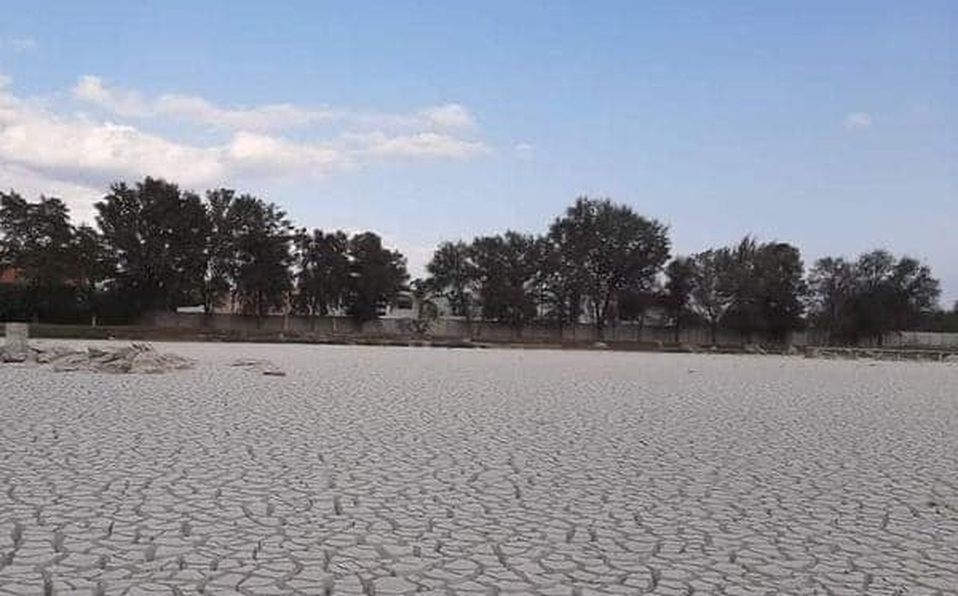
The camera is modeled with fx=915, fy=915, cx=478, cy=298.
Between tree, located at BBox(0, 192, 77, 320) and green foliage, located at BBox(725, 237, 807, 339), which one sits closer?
tree, located at BBox(0, 192, 77, 320)

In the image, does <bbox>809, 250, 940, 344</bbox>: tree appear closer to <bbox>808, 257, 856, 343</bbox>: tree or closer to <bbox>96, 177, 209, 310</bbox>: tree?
<bbox>808, 257, 856, 343</bbox>: tree

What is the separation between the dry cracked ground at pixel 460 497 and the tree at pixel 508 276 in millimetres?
59260

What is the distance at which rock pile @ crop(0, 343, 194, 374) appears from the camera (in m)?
22.5

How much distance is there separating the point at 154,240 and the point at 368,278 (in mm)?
16766

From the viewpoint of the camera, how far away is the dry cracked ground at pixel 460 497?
5.60m

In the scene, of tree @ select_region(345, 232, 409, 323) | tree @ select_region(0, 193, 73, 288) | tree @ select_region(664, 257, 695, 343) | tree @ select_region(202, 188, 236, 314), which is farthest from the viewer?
tree @ select_region(664, 257, 695, 343)

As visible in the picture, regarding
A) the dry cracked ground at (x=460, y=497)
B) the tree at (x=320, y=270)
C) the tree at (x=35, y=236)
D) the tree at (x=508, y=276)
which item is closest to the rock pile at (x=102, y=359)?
the dry cracked ground at (x=460, y=497)

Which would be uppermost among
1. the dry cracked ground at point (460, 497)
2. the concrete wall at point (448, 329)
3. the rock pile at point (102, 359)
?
the concrete wall at point (448, 329)

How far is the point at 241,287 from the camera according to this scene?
69.6 metres

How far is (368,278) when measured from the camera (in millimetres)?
73875

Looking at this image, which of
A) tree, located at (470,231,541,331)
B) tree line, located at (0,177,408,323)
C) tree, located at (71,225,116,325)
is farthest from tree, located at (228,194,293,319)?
tree, located at (470,231,541,331)

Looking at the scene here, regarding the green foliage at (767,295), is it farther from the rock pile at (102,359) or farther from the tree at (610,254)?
the rock pile at (102,359)

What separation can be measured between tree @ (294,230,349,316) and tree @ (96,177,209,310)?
8.34 metres

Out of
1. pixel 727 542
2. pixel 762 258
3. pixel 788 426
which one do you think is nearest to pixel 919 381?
pixel 788 426
